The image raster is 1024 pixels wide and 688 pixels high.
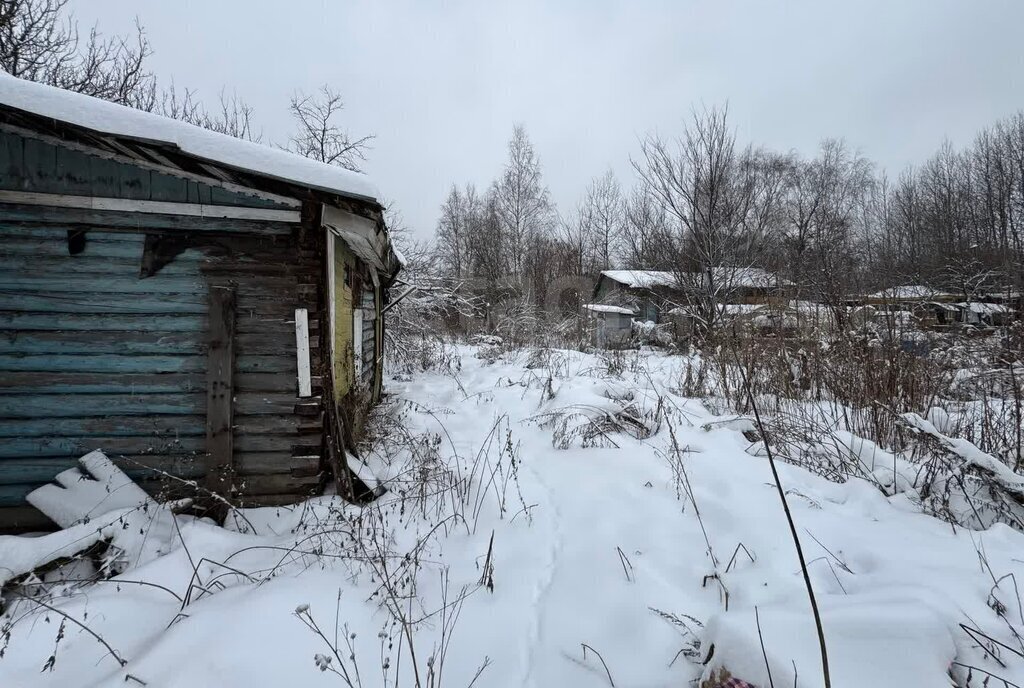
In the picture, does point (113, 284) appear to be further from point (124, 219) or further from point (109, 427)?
point (109, 427)

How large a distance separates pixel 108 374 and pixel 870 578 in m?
5.09

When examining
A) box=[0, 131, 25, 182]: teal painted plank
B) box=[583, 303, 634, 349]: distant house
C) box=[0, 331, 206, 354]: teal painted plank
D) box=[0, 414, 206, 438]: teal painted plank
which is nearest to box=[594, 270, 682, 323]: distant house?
box=[583, 303, 634, 349]: distant house

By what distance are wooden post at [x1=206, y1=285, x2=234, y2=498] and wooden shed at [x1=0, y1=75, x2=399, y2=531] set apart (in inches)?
0.4

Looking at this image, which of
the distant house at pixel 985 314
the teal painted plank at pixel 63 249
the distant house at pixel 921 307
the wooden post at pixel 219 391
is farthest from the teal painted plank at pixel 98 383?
the distant house at pixel 985 314

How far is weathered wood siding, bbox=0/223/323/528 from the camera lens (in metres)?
3.23

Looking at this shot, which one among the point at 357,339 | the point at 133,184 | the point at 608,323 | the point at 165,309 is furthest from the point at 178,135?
the point at 608,323

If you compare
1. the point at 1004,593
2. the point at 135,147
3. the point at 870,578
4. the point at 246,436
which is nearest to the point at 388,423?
the point at 246,436

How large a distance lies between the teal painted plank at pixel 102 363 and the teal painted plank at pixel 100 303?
0.36 m

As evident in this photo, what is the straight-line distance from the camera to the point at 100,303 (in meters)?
3.29

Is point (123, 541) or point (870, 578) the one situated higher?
point (870, 578)

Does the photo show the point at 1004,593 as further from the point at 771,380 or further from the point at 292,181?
the point at 292,181

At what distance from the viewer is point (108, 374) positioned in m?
3.32

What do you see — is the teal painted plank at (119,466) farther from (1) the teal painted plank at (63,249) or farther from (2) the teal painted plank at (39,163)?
(2) the teal painted plank at (39,163)

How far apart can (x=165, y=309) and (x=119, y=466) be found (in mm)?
1269
